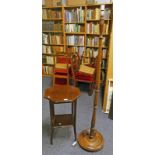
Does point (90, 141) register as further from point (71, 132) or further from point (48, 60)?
point (48, 60)

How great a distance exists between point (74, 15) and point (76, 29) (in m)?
0.29

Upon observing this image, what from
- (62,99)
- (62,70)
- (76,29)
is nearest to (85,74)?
(62,70)

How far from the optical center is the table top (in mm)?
1725

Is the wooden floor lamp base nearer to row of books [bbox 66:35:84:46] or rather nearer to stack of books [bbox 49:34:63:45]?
row of books [bbox 66:35:84:46]

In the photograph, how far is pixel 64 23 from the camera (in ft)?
12.4

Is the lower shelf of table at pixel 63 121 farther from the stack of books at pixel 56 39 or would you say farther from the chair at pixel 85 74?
the stack of books at pixel 56 39

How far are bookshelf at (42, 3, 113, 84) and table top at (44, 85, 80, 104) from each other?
176 cm

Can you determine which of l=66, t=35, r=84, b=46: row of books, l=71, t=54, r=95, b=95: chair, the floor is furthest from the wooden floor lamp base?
l=66, t=35, r=84, b=46: row of books

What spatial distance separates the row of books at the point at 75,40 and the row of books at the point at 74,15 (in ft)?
1.11

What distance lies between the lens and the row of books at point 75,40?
378cm

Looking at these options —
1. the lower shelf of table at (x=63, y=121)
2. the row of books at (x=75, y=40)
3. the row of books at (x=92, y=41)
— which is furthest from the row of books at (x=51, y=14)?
the lower shelf of table at (x=63, y=121)
